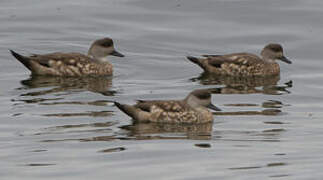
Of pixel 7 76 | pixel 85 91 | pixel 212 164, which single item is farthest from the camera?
pixel 7 76

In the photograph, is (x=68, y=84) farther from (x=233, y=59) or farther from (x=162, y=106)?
(x=162, y=106)

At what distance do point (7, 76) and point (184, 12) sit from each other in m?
8.64

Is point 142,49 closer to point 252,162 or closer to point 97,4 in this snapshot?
point 97,4

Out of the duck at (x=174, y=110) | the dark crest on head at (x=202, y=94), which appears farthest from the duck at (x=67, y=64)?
the dark crest on head at (x=202, y=94)

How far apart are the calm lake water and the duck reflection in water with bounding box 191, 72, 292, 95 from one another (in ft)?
Answer: 0.26

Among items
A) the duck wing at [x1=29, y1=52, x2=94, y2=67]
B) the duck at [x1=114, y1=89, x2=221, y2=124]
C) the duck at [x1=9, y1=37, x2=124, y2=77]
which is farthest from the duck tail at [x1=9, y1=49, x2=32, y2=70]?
the duck at [x1=114, y1=89, x2=221, y2=124]

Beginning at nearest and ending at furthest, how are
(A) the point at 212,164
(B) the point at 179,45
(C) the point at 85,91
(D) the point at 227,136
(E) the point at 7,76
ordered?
(A) the point at 212,164 → (D) the point at 227,136 → (C) the point at 85,91 → (E) the point at 7,76 → (B) the point at 179,45

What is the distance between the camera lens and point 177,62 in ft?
78.4

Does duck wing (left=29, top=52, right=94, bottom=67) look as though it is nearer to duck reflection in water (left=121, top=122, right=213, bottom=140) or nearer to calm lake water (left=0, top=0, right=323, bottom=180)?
calm lake water (left=0, top=0, right=323, bottom=180)

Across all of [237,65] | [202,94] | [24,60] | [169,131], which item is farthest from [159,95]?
[237,65]

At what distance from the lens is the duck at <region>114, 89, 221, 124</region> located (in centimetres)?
1727

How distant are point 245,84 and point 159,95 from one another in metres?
2.81

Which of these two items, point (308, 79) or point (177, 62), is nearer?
point (308, 79)

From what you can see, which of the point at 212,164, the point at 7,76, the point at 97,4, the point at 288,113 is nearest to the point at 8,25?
the point at 97,4
